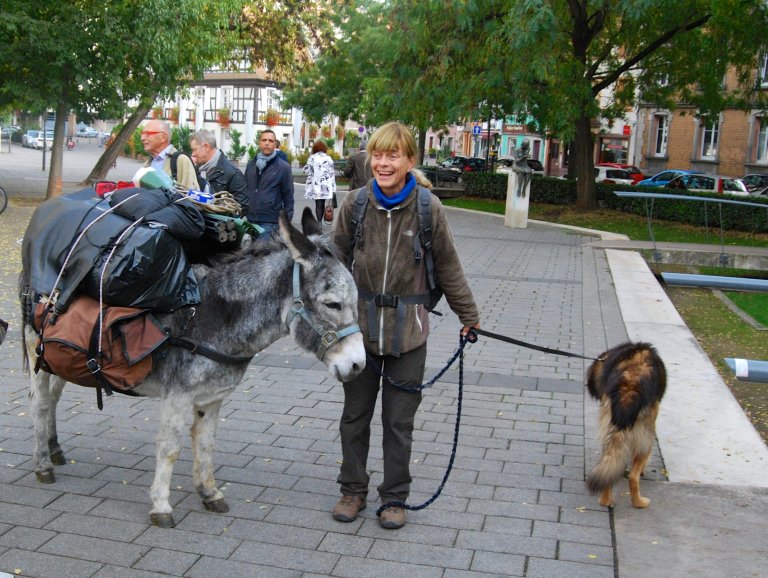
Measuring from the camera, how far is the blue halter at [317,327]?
4.00 metres

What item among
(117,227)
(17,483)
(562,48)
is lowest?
(17,483)

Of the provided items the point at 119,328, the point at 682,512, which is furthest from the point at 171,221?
the point at 682,512

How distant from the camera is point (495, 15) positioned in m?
22.7

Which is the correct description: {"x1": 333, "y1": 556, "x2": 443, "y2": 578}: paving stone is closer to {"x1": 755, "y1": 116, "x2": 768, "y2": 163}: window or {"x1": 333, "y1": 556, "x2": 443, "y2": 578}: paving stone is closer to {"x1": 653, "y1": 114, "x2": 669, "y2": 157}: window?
{"x1": 755, "y1": 116, "x2": 768, "y2": 163}: window

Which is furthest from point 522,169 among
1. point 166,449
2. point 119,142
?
point 166,449

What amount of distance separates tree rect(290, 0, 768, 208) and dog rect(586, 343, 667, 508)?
631 inches

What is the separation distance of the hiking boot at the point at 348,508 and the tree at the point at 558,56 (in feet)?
55.4

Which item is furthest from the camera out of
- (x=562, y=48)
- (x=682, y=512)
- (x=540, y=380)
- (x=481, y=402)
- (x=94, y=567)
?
(x=562, y=48)

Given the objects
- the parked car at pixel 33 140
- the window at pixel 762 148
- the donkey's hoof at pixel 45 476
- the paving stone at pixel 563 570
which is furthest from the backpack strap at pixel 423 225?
the parked car at pixel 33 140

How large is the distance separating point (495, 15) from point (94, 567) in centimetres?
2111

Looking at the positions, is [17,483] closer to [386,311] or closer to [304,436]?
[304,436]

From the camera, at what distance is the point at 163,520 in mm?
4281

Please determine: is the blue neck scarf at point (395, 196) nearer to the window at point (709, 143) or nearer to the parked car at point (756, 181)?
the parked car at point (756, 181)

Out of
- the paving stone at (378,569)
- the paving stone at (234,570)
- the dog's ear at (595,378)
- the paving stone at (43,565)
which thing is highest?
the dog's ear at (595,378)
